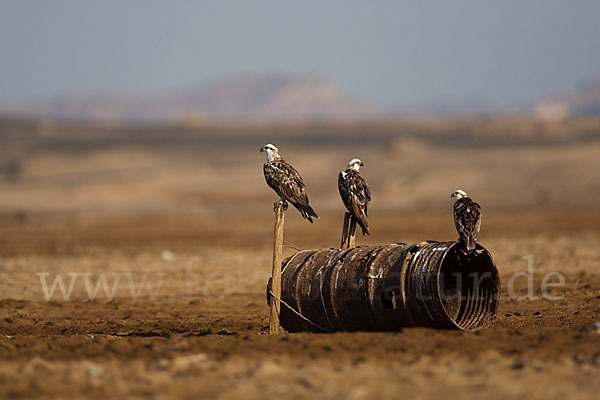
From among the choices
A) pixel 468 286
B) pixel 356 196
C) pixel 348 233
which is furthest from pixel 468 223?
pixel 348 233

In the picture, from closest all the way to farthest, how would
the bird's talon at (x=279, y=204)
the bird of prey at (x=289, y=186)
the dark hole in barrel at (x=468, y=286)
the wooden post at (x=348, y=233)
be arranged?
the dark hole in barrel at (x=468, y=286), the bird's talon at (x=279, y=204), the wooden post at (x=348, y=233), the bird of prey at (x=289, y=186)

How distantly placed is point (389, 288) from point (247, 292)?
6765mm

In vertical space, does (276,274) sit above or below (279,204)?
Result: below

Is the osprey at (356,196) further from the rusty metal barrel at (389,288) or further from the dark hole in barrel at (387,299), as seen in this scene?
the dark hole in barrel at (387,299)

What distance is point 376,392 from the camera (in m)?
7.45

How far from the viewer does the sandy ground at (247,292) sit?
315 inches

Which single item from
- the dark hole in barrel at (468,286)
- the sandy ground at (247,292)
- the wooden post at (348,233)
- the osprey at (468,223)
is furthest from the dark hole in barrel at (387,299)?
the wooden post at (348,233)

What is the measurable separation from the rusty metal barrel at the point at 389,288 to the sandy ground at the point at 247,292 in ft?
1.19

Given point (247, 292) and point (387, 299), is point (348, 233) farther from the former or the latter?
point (247, 292)

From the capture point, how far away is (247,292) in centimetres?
1673

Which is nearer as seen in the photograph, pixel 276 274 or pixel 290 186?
pixel 276 274

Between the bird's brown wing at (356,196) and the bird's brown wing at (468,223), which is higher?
the bird's brown wing at (356,196)

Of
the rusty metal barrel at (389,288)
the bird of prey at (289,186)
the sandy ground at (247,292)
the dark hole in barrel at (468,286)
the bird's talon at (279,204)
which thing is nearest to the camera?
the sandy ground at (247,292)

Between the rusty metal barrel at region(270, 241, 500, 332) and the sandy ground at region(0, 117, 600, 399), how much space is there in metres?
0.36
